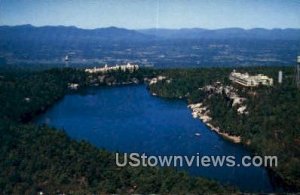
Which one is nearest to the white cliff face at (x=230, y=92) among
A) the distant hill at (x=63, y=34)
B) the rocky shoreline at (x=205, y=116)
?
the rocky shoreline at (x=205, y=116)

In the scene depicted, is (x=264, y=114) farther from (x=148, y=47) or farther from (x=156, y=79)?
(x=156, y=79)

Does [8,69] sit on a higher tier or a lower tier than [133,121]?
higher

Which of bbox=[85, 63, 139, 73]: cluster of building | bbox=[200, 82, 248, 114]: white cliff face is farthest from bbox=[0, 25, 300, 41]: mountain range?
bbox=[85, 63, 139, 73]: cluster of building

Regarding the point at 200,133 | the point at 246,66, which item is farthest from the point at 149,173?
the point at 246,66

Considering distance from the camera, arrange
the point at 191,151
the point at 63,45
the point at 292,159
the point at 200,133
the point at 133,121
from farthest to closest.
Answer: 1. the point at 63,45
2. the point at 133,121
3. the point at 200,133
4. the point at 191,151
5. the point at 292,159

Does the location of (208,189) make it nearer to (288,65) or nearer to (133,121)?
(133,121)

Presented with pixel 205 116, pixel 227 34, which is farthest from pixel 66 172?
pixel 227 34

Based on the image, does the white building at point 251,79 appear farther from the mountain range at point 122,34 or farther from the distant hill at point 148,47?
the mountain range at point 122,34
